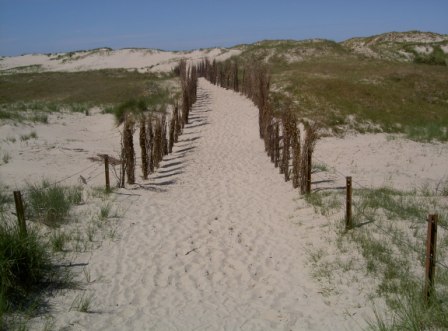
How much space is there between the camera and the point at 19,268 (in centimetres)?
378

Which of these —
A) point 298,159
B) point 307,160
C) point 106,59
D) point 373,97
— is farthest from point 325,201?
point 106,59

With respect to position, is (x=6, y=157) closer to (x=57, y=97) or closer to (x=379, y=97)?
(x=379, y=97)

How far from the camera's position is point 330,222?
5.66 meters

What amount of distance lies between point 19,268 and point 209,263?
1.98 meters

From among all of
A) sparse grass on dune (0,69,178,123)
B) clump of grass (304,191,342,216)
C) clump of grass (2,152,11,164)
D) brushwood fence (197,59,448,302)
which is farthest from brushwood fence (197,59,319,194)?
sparse grass on dune (0,69,178,123)

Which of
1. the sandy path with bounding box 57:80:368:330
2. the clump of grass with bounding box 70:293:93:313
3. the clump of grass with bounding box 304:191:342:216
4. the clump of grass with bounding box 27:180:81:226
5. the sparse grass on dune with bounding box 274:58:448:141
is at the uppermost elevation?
the sparse grass on dune with bounding box 274:58:448:141

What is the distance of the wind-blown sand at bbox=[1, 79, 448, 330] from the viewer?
A: 11.9ft

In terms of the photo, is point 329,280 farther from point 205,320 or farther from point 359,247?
point 205,320

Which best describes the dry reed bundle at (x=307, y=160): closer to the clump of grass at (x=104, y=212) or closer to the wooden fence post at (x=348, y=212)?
the wooden fence post at (x=348, y=212)

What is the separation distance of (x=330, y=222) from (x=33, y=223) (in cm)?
390

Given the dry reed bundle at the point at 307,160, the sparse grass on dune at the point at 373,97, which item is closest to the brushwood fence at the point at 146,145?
the dry reed bundle at the point at 307,160

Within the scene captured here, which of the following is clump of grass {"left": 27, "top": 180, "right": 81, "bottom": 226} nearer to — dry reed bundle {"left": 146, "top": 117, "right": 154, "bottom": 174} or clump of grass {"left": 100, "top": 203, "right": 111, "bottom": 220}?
clump of grass {"left": 100, "top": 203, "right": 111, "bottom": 220}

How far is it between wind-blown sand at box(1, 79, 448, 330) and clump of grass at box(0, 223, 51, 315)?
317 mm

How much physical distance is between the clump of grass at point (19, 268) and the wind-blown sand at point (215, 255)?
317 mm
